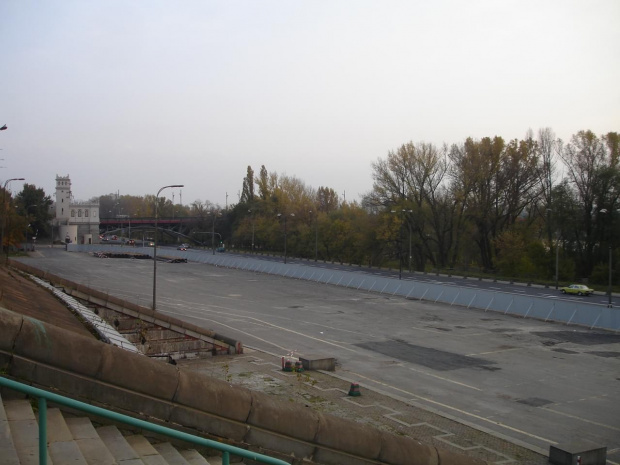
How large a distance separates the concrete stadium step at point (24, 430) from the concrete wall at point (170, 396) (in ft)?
0.95

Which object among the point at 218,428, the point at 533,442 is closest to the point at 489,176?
the point at 533,442

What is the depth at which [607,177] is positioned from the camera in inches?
2302

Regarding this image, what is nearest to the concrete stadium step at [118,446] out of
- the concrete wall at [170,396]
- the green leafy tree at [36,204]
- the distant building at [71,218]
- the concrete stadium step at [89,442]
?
the concrete stadium step at [89,442]

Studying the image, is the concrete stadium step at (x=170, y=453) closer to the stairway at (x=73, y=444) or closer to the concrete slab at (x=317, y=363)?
the stairway at (x=73, y=444)

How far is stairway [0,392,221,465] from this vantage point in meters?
4.61

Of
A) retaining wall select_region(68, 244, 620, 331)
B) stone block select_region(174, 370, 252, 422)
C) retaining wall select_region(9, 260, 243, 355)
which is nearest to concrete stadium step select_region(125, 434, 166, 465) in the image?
stone block select_region(174, 370, 252, 422)

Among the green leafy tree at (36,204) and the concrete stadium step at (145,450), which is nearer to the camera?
the concrete stadium step at (145,450)

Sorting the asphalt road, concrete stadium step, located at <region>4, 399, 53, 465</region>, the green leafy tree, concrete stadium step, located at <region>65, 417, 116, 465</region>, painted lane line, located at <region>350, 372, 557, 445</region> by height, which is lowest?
painted lane line, located at <region>350, 372, 557, 445</region>

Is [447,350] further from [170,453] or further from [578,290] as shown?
[578,290]

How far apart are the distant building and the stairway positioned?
395 ft

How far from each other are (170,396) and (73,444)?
50.2 inches

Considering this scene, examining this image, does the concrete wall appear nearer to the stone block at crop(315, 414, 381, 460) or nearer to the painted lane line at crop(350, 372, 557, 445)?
the stone block at crop(315, 414, 381, 460)

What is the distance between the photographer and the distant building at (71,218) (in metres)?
123

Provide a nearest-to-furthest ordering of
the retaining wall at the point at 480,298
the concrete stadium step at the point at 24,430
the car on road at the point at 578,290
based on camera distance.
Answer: the concrete stadium step at the point at 24,430, the retaining wall at the point at 480,298, the car on road at the point at 578,290
